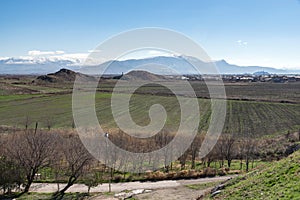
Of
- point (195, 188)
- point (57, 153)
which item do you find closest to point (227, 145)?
point (195, 188)

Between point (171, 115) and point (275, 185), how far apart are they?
48.8 meters

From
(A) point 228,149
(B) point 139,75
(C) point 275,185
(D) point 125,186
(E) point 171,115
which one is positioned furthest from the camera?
(E) point 171,115

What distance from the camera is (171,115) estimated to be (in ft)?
207

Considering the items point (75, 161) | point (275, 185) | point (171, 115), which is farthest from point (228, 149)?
point (171, 115)

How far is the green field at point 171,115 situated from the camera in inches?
2126

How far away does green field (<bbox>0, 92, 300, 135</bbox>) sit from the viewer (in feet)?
177

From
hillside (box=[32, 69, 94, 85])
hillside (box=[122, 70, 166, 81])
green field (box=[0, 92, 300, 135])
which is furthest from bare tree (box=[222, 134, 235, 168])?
hillside (box=[32, 69, 94, 85])

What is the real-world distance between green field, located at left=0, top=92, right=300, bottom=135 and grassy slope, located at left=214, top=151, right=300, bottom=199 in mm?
32107

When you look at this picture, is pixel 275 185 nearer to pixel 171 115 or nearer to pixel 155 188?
pixel 155 188

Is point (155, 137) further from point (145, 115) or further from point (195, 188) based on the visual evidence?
point (145, 115)

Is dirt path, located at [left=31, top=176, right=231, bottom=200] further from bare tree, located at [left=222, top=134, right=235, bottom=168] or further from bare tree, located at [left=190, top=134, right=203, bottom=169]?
bare tree, located at [left=222, top=134, right=235, bottom=168]

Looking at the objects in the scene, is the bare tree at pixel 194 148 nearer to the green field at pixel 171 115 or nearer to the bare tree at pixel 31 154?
the green field at pixel 171 115

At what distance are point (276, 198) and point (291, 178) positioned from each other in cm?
223

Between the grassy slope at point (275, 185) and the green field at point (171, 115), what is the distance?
32.1 meters
